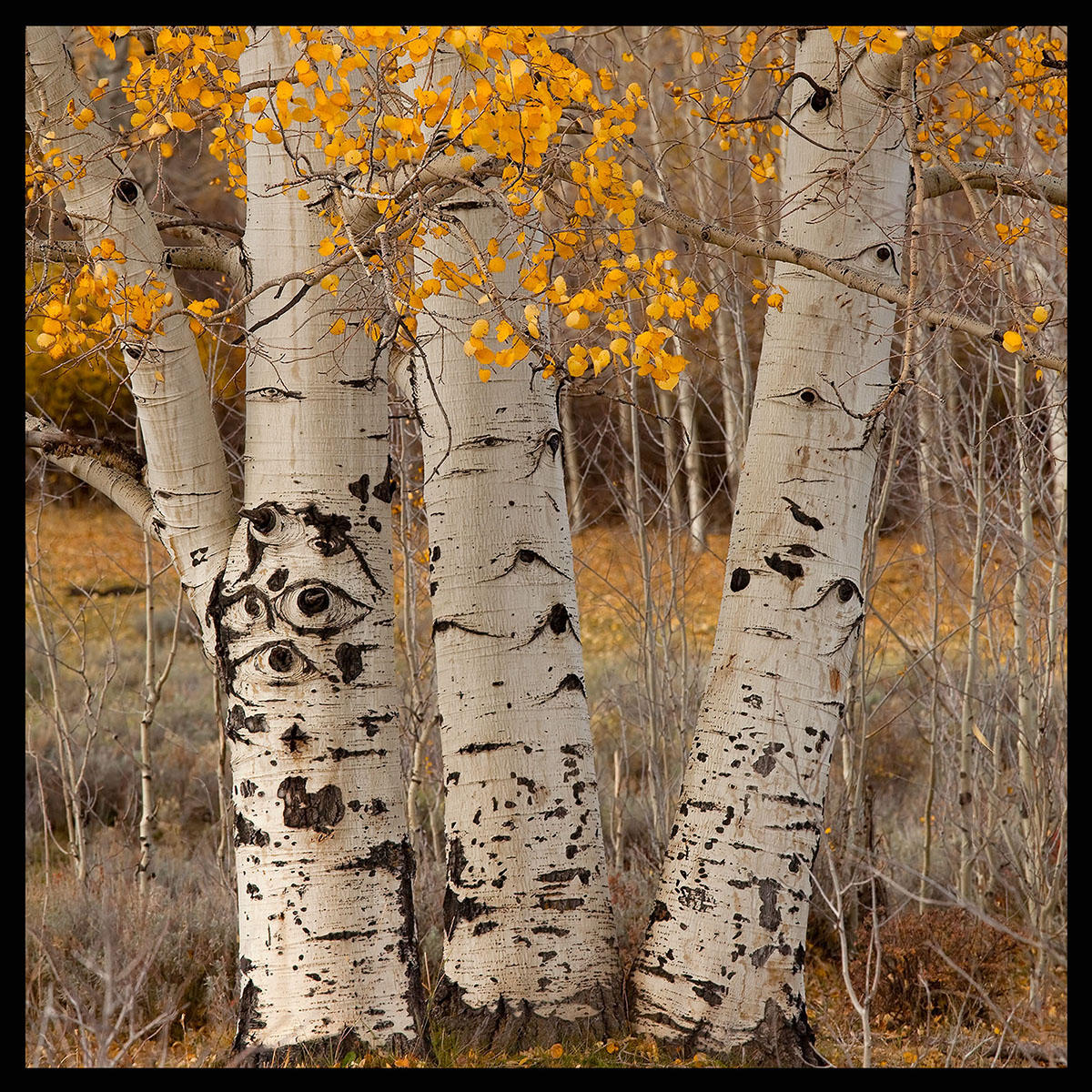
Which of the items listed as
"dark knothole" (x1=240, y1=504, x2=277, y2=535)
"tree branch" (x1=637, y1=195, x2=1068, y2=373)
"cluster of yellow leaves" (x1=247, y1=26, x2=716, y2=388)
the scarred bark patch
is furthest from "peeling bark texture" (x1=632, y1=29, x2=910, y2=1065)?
"dark knothole" (x1=240, y1=504, x2=277, y2=535)

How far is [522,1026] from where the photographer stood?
2.74 m

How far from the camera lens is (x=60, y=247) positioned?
9.39ft

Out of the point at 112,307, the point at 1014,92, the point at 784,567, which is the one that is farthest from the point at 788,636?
the point at 1014,92

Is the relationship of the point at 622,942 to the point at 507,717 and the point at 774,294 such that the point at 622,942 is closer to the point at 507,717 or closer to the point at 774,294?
the point at 507,717

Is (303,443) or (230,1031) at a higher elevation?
(303,443)

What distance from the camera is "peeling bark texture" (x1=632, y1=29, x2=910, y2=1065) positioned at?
8.91 ft

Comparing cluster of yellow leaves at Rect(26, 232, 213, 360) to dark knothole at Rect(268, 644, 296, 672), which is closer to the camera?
cluster of yellow leaves at Rect(26, 232, 213, 360)

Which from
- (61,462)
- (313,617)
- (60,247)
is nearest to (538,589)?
(313,617)

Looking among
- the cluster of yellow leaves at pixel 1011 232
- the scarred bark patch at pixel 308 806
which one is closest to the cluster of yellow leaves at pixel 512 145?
the scarred bark patch at pixel 308 806

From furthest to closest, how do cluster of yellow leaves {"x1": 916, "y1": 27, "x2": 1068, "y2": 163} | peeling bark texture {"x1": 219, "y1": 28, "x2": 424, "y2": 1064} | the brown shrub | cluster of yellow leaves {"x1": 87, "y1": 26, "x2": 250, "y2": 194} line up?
the brown shrub → cluster of yellow leaves {"x1": 916, "y1": 27, "x2": 1068, "y2": 163} → peeling bark texture {"x1": 219, "y1": 28, "x2": 424, "y2": 1064} → cluster of yellow leaves {"x1": 87, "y1": 26, "x2": 250, "y2": 194}

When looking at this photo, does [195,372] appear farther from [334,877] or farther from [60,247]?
[334,877]

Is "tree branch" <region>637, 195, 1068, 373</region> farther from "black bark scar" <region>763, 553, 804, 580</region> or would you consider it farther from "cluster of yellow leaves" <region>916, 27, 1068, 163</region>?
"black bark scar" <region>763, 553, 804, 580</region>

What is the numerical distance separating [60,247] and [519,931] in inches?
96.3

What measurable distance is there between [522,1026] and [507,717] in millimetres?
882
